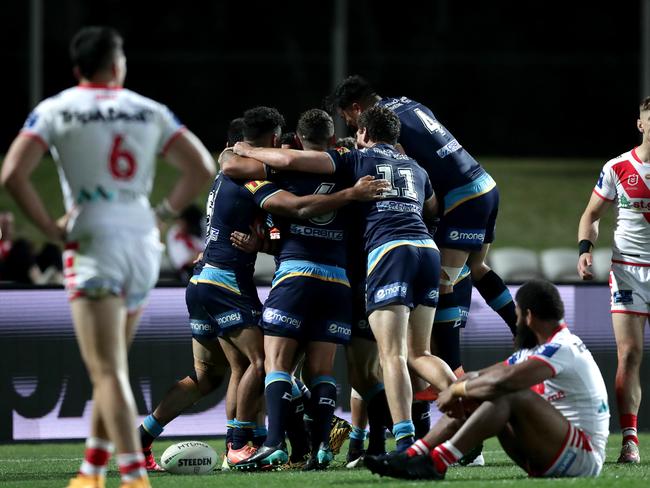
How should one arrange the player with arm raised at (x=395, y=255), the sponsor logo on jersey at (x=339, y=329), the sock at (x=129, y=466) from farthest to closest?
the sponsor logo on jersey at (x=339, y=329)
the player with arm raised at (x=395, y=255)
the sock at (x=129, y=466)

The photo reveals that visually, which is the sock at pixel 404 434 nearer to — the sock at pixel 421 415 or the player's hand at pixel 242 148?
the sock at pixel 421 415

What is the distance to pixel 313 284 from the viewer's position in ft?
25.9

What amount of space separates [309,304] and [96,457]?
7.73ft

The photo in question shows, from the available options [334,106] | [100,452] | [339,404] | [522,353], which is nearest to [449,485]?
[522,353]

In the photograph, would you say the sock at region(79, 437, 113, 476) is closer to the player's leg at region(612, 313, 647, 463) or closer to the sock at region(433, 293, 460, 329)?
the sock at region(433, 293, 460, 329)

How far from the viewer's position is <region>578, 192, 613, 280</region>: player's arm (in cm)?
869

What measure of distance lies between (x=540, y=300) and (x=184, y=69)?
25.6m

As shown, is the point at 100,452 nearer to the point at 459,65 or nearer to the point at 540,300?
the point at 540,300

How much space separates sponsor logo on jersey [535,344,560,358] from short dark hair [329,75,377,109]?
2672mm

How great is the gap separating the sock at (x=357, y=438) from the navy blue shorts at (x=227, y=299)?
1.05 metres

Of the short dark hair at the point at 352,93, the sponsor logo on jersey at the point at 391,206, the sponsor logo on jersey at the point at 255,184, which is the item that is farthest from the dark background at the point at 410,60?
the sponsor logo on jersey at the point at 391,206

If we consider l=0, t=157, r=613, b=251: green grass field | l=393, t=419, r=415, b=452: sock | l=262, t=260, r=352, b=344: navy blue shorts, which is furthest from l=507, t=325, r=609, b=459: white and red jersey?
l=0, t=157, r=613, b=251: green grass field

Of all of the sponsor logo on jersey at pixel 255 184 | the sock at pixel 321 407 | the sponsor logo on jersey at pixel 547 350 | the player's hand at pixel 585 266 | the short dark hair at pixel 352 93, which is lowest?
the sock at pixel 321 407

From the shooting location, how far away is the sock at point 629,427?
8336 millimetres
